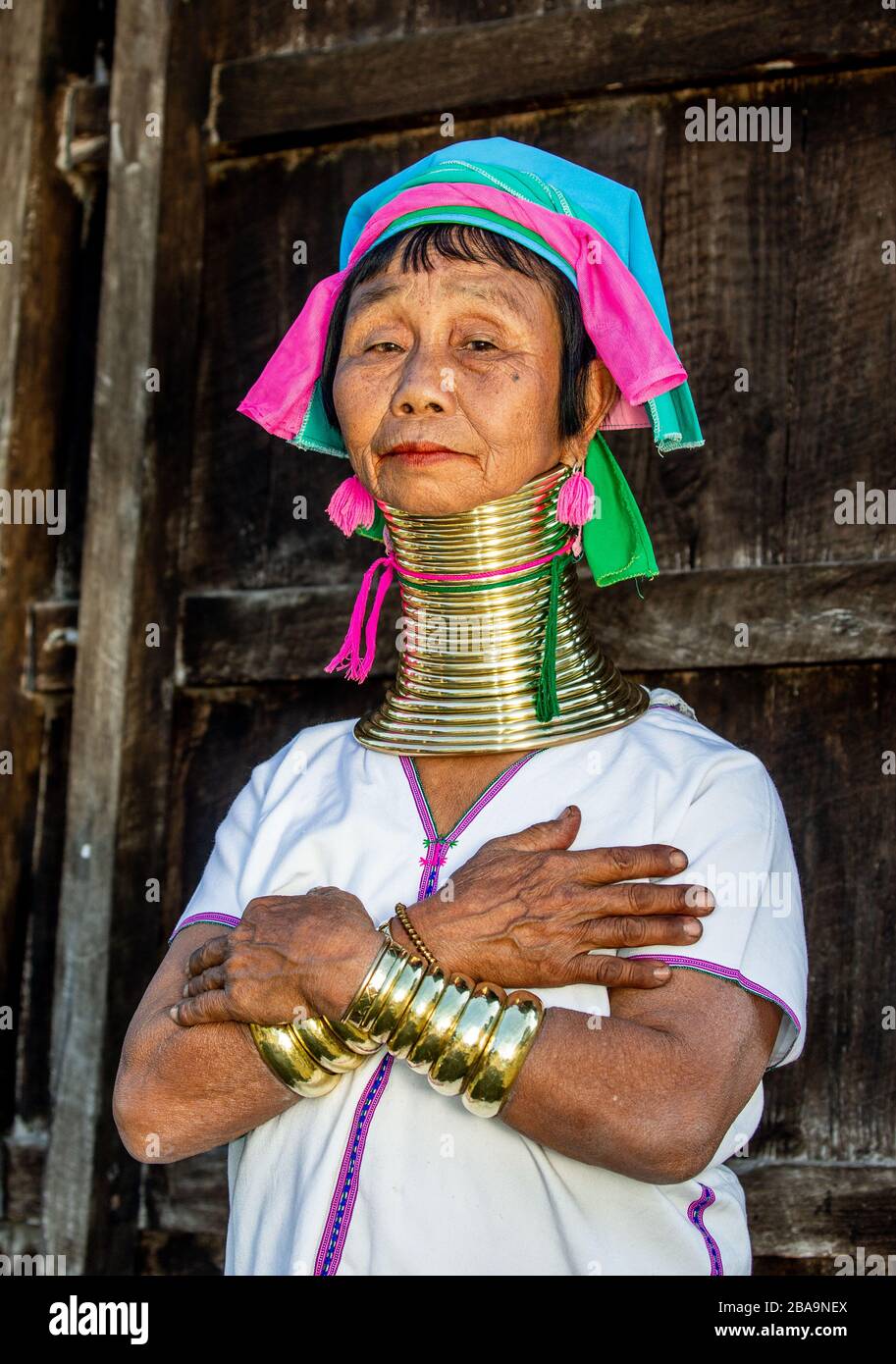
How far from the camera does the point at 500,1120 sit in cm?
236

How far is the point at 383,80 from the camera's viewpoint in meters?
3.77

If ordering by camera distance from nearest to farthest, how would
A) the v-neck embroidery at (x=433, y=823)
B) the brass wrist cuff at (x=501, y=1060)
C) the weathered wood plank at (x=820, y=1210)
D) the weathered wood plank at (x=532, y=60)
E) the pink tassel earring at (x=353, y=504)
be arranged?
the brass wrist cuff at (x=501, y=1060) → the v-neck embroidery at (x=433, y=823) → the pink tassel earring at (x=353, y=504) → the weathered wood plank at (x=820, y=1210) → the weathered wood plank at (x=532, y=60)

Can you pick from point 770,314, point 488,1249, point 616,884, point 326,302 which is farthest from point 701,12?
point 488,1249

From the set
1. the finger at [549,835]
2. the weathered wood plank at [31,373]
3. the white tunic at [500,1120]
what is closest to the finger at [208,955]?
the white tunic at [500,1120]

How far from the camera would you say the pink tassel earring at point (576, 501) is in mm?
2691

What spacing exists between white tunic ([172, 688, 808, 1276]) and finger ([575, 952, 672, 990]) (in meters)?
0.03

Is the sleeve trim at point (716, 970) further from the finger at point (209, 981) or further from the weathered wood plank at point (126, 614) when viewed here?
the weathered wood plank at point (126, 614)

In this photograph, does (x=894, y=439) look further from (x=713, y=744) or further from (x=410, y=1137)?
(x=410, y=1137)

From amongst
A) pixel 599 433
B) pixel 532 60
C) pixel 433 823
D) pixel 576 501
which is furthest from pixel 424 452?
pixel 532 60

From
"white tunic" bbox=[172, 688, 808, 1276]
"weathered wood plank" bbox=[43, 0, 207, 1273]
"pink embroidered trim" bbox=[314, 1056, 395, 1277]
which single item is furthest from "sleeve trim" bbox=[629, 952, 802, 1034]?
"weathered wood plank" bbox=[43, 0, 207, 1273]

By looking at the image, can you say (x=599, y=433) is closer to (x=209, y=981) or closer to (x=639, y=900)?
(x=639, y=900)

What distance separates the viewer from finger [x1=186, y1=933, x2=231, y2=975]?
2451 mm

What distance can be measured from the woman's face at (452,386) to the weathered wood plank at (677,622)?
81 centimetres

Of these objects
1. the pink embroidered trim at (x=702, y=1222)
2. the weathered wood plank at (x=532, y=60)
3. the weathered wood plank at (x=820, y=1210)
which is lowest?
the weathered wood plank at (x=820, y=1210)
